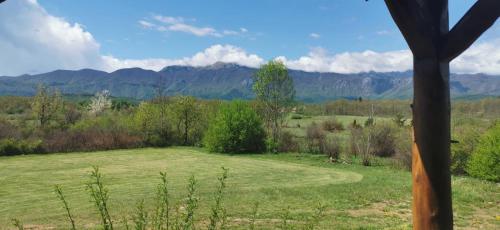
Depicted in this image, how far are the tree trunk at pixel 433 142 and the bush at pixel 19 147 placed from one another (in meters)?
29.2

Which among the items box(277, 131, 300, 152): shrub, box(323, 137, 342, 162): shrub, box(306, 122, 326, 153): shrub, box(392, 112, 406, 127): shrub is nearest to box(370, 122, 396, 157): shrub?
box(323, 137, 342, 162): shrub

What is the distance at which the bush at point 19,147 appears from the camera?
88.5ft

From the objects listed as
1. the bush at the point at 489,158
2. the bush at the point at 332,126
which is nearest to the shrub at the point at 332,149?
the bush at the point at 489,158

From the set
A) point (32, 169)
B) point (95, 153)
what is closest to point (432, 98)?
point (32, 169)

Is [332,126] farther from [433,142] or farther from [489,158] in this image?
[433,142]

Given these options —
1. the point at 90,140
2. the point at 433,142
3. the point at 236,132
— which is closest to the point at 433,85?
the point at 433,142

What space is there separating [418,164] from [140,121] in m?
33.0

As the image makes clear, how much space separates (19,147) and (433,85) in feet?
97.1

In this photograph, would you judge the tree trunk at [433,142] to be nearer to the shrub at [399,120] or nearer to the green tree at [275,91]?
the green tree at [275,91]

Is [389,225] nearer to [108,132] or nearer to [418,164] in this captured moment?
[418,164]

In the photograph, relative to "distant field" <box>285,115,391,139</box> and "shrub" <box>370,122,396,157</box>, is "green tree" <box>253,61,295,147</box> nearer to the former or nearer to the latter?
"distant field" <box>285,115,391,139</box>

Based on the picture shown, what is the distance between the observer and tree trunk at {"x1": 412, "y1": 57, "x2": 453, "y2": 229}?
2168 millimetres

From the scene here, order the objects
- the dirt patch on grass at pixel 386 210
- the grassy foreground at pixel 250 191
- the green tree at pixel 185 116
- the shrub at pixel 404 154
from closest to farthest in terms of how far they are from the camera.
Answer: the grassy foreground at pixel 250 191 → the dirt patch on grass at pixel 386 210 → the shrub at pixel 404 154 → the green tree at pixel 185 116

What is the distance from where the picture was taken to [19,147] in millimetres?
27484
